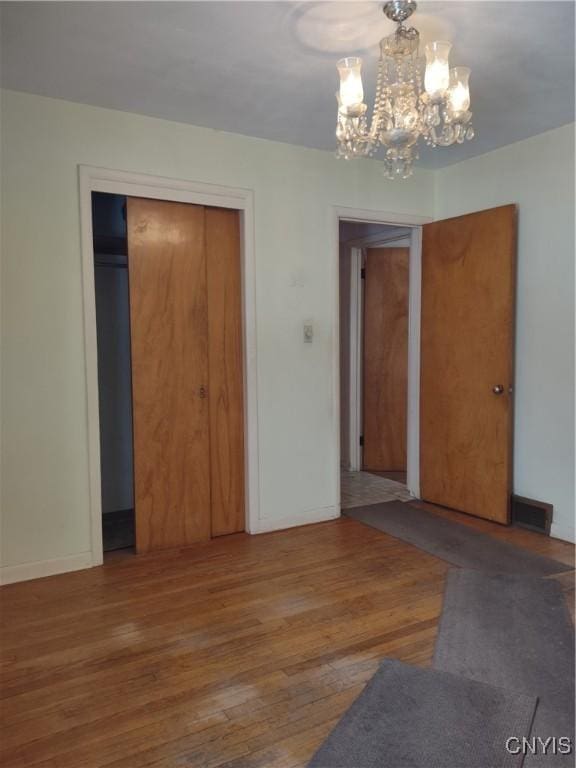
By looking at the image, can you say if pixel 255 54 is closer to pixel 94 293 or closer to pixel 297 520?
pixel 94 293

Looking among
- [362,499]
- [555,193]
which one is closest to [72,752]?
[362,499]

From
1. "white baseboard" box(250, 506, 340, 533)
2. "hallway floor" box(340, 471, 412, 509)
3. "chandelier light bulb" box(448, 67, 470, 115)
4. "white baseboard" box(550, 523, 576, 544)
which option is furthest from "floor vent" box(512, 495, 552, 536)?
"chandelier light bulb" box(448, 67, 470, 115)

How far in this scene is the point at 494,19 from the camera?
2141mm

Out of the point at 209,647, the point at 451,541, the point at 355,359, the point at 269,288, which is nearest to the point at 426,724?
the point at 209,647

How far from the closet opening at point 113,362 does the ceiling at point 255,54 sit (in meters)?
1.09

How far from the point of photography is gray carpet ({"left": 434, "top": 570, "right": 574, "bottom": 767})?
6.23 feet

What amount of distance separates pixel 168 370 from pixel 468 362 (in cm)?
210

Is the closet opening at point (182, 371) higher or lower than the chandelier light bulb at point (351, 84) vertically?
lower

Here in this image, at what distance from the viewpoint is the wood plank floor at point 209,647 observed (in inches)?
69.3

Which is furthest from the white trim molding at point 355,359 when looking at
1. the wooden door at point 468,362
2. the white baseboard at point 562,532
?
the white baseboard at point 562,532

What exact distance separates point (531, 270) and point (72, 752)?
352 centimetres

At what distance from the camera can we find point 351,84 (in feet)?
6.71

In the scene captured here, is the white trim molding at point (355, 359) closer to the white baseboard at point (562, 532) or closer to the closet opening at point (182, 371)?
the closet opening at point (182, 371)

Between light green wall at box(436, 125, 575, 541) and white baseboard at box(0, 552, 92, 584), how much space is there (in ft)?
9.31
